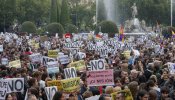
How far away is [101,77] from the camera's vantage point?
14.4 m

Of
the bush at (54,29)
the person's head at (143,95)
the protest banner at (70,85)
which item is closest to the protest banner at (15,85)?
the protest banner at (70,85)

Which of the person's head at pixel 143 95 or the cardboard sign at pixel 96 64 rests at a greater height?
the cardboard sign at pixel 96 64

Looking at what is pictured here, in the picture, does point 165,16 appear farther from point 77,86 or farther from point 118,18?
point 77,86

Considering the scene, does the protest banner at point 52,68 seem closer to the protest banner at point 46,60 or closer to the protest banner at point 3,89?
the protest banner at point 46,60

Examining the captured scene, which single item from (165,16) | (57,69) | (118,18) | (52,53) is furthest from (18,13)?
(57,69)

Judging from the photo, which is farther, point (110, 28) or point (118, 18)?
point (118, 18)

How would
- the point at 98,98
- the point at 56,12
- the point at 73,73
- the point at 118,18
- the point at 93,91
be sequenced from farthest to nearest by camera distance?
the point at 118,18 < the point at 56,12 < the point at 73,73 < the point at 93,91 < the point at 98,98

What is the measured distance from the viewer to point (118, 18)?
331 feet

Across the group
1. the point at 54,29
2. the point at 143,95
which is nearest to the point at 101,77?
the point at 143,95

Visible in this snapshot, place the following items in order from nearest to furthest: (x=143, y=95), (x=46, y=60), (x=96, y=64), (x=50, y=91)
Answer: (x=143, y=95) → (x=50, y=91) → (x=96, y=64) → (x=46, y=60)

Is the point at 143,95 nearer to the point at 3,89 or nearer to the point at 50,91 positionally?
the point at 50,91

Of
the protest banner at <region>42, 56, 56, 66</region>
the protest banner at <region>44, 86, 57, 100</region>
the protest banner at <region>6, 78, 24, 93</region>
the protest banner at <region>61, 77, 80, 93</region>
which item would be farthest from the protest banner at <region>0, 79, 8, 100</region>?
the protest banner at <region>42, 56, 56, 66</region>

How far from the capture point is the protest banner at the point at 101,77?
14.2 metres

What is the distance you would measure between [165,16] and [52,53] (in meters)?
78.0
